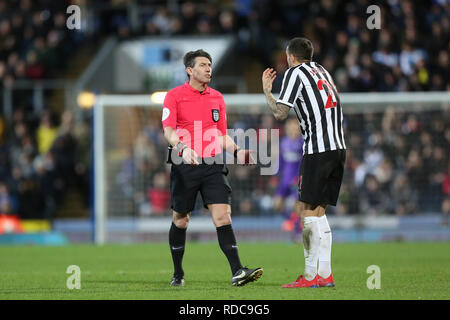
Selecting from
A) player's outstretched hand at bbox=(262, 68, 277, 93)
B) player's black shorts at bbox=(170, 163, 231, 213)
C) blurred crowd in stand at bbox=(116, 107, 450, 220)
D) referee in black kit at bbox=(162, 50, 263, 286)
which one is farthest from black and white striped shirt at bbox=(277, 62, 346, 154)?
blurred crowd in stand at bbox=(116, 107, 450, 220)

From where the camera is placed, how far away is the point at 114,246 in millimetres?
15633

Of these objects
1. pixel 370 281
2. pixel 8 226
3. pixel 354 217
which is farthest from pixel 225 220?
pixel 8 226

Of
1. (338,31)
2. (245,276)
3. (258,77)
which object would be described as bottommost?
(245,276)

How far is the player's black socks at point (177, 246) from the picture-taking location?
8.47 metres

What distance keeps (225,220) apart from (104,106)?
954cm

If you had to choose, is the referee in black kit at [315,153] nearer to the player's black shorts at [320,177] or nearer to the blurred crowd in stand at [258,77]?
the player's black shorts at [320,177]

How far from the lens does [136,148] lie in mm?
17828

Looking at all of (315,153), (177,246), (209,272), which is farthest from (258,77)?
(315,153)

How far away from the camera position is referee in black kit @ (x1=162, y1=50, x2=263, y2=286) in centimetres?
830

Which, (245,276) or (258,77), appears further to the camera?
(258,77)

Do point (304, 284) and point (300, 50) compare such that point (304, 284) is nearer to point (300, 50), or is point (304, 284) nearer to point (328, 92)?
point (328, 92)

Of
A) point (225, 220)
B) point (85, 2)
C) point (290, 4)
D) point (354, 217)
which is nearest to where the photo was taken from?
point (225, 220)

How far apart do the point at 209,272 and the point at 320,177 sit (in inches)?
98.1

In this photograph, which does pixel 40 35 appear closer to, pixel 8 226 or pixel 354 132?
pixel 8 226
